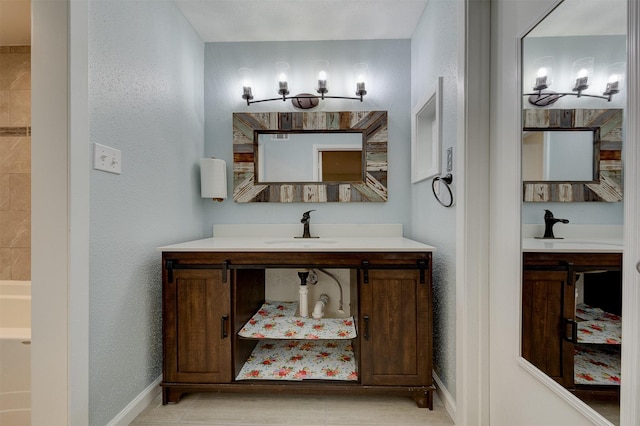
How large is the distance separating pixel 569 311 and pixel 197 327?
156 centimetres

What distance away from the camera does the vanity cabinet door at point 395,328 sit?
1522 millimetres

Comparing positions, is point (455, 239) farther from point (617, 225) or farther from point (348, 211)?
point (348, 211)

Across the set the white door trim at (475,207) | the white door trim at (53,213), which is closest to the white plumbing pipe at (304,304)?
the white door trim at (475,207)

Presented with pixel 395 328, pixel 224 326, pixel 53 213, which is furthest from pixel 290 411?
pixel 53 213

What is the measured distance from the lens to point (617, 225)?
76 centimetres

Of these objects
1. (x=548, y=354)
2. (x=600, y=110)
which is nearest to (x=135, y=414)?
(x=548, y=354)

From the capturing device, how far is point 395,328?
1.53m

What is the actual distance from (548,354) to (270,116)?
2.05 m

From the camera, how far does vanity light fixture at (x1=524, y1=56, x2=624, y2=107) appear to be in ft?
2.50

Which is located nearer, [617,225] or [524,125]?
[617,225]

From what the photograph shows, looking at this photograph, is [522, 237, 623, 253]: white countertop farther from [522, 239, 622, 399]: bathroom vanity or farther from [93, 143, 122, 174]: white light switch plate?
[93, 143, 122, 174]: white light switch plate

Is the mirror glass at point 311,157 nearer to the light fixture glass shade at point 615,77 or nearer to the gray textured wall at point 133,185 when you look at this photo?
the gray textured wall at point 133,185

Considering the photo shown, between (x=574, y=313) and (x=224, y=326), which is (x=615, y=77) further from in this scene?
(x=224, y=326)

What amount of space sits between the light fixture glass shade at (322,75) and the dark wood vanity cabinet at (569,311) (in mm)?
1654
